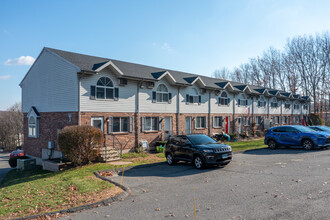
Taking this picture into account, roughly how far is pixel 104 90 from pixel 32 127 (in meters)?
8.29

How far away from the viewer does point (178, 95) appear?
23.2 m

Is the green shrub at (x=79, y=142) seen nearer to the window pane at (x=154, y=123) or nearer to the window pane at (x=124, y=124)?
the window pane at (x=124, y=124)

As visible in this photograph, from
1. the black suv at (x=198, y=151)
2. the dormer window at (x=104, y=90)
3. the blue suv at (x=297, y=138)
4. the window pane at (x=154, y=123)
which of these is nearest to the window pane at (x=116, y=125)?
the dormer window at (x=104, y=90)

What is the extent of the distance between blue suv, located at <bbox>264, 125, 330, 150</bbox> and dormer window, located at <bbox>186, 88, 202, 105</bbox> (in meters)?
7.90

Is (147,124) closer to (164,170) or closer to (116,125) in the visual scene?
(116,125)

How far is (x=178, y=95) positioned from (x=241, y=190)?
52.1 ft

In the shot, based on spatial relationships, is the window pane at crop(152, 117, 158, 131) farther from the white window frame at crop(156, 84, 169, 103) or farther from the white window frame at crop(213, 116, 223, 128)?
the white window frame at crop(213, 116, 223, 128)

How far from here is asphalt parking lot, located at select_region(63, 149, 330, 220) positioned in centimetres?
598

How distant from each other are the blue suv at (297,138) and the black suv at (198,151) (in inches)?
332

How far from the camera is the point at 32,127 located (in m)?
21.4

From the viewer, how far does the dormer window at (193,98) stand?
956 inches

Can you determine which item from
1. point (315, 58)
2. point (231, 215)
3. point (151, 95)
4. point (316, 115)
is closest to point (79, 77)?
point (151, 95)

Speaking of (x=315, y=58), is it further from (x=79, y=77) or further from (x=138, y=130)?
(x=79, y=77)

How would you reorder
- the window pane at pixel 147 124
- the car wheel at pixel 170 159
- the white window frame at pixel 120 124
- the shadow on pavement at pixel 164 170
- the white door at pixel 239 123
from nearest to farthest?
the shadow on pavement at pixel 164 170, the car wheel at pixel 170 159, the white window frame at pixel 120 124, the window pane at pixel 147 124, the white door at pixel 239 123
